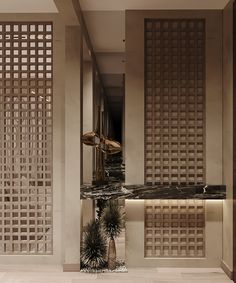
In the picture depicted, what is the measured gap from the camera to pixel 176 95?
216 inches

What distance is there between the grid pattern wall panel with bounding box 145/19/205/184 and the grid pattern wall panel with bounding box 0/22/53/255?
114 cm

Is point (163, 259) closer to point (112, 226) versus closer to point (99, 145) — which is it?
point (112, 226)

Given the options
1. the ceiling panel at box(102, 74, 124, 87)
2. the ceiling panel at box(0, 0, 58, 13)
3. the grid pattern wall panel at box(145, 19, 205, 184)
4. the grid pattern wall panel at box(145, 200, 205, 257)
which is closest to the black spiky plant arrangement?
the grid pattern wall panel at box(145, 200, 205, 257)

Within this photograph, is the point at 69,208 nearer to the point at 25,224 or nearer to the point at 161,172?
the point at 25,224

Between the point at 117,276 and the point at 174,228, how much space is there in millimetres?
829

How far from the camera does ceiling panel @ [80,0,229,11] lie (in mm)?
5141

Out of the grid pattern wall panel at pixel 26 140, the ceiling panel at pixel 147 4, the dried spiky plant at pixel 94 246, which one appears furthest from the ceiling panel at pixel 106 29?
the dried spiky plant at pixel 94 246

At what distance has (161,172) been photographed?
18.0 ft

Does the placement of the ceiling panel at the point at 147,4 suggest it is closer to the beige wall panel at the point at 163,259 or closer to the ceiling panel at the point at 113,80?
the beige wall panel at the point at 163,259

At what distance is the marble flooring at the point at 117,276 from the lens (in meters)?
4.98

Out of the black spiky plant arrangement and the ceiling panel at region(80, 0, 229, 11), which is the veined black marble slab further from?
the ceiling panel at region(80, 0, 229, 11)


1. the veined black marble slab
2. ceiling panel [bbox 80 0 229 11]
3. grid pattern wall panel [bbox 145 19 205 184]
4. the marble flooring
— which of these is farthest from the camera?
grid pattern wall panel [bbox 145 19 205 184]

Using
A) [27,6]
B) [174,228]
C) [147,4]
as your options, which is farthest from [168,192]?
[27,6]

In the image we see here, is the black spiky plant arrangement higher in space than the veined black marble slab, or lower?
lower
